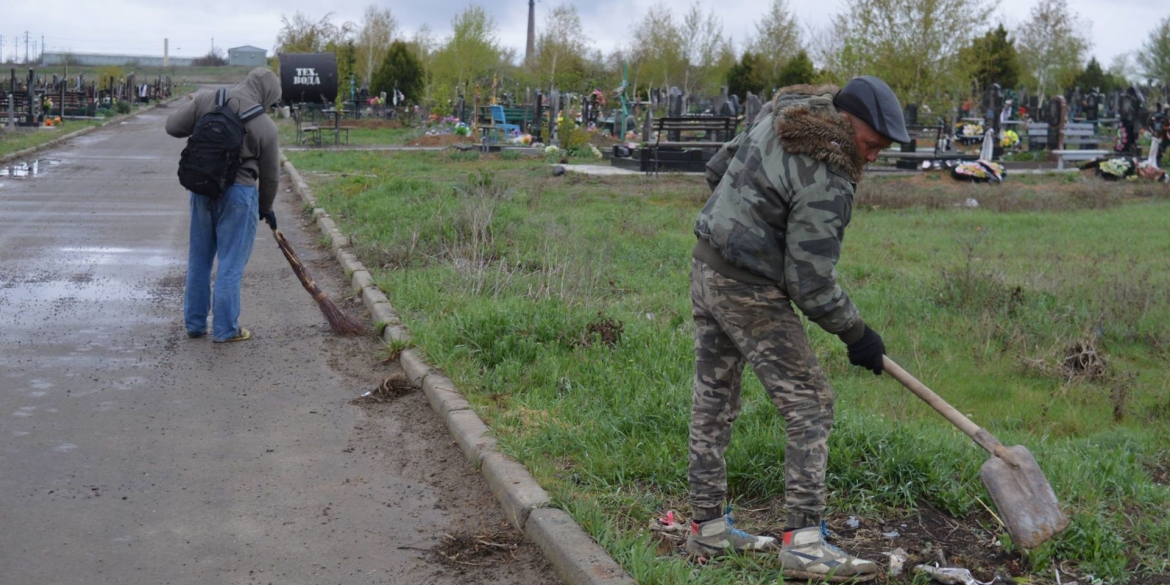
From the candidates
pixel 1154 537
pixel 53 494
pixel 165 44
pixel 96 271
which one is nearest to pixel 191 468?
pixel 53 494

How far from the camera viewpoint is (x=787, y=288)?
12.6ft

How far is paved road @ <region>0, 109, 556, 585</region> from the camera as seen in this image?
428 cm

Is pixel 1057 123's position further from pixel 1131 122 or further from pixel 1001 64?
pixel 1001 64

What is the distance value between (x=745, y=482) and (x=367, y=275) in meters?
5.79

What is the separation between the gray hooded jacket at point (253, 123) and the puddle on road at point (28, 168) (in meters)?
14.0

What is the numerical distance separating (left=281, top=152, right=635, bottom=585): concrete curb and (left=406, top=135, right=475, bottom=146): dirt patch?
24.1 meters

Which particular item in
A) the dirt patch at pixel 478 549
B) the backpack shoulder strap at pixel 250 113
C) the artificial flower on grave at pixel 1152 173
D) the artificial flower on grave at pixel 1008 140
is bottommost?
the dirt patch at pixel 478 549

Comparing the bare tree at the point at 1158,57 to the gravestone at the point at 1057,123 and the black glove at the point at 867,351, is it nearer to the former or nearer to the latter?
the gravestone at the point at 1057,123

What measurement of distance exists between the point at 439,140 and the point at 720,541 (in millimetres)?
29061

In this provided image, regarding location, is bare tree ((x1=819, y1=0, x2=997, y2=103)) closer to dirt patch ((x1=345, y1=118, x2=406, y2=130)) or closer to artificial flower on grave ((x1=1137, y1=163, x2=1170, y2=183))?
artificial flower on grave ((x1=1137, y1=163, x2=1170, y2=183))

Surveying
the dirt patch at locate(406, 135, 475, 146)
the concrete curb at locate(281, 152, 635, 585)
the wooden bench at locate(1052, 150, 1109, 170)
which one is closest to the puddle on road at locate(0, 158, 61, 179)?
the dirt patch at locate(406, 135, 475, 146)

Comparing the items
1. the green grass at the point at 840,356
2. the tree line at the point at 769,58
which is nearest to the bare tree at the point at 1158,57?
the tree line at the point at 769,58

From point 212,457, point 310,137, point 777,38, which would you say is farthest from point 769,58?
point 212,457

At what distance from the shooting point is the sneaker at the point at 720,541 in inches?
164
